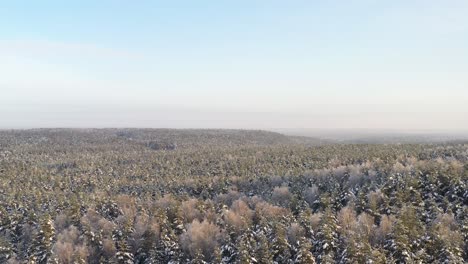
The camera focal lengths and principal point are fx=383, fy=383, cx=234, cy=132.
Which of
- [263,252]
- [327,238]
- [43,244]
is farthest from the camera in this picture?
[43,244]

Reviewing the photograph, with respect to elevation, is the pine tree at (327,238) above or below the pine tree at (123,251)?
above

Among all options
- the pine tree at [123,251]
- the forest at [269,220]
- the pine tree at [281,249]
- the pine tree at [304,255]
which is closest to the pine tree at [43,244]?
the forest at [269,220]

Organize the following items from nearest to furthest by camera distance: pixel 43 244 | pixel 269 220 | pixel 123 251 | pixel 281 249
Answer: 1. pixel 281 249
2. pixel 123 251
3. pixel 43 244
4. pixel 269 220

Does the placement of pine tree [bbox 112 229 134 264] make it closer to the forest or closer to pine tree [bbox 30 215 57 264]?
the forest

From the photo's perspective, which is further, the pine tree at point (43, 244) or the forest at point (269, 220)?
the pine tree at point (43, 244)

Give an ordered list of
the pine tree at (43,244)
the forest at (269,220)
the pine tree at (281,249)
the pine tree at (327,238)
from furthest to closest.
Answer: the pine tree at (43,244) < the pine tree at (281,249) < the pine tree at (327,238) < the forest at (269,220)

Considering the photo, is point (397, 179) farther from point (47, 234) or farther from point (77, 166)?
point (77, 166)

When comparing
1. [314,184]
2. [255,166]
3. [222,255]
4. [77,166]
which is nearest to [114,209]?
[222,255]

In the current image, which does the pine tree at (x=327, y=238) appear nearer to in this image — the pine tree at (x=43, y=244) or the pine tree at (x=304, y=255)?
the pine tree at (x=304, y=255)

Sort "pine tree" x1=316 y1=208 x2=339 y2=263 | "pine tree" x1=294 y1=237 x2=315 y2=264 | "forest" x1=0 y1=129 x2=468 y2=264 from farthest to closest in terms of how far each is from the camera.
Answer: "pine tree" x1=316 y1=208 x2=339 y2=263, "forest" x1=0 y1=129 x2=468 y2=264, "pine tree" x1=294 y1=237 x2=315 y2=264

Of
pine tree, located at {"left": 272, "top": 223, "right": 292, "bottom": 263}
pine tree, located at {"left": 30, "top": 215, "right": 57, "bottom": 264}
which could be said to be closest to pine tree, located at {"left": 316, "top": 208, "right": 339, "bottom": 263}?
pine tree, located at {"left": 272, "top": 223, "right": 292, "bottom": 263}

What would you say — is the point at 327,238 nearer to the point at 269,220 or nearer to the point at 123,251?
the point at 269,220

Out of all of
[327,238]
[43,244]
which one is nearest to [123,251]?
[43,244]
